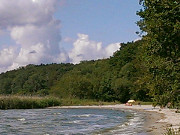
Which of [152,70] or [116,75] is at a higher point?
[116,75]

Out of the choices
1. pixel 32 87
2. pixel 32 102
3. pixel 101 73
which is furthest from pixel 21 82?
pixel 32 102

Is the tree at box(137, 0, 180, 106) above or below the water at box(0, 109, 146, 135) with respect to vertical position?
above

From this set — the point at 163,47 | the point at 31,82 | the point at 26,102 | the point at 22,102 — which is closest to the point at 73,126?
the point at 163,47

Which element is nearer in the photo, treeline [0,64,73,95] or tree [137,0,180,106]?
tree [137,0,180,106]

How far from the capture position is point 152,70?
1897cm

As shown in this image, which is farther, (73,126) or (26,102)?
(26,102)

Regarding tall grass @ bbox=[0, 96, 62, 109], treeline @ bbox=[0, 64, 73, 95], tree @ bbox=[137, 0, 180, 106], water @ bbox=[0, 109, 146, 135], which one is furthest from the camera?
treeline @ bbox=[0, 64, 73, 95]

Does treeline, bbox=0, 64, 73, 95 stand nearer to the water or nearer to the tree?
the water

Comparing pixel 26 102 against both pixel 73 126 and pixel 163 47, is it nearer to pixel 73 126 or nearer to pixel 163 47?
pixel 73 126

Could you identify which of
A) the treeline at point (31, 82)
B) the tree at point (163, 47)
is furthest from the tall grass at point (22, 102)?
the treeline at point (31, 82)

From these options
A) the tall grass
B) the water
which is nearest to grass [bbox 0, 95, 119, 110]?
the tall grass

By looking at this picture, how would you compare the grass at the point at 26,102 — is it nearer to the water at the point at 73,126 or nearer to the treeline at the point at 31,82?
the water at the point at 73,126

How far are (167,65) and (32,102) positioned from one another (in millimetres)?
52603

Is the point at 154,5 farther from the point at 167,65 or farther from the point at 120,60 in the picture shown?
the point at 120,60
